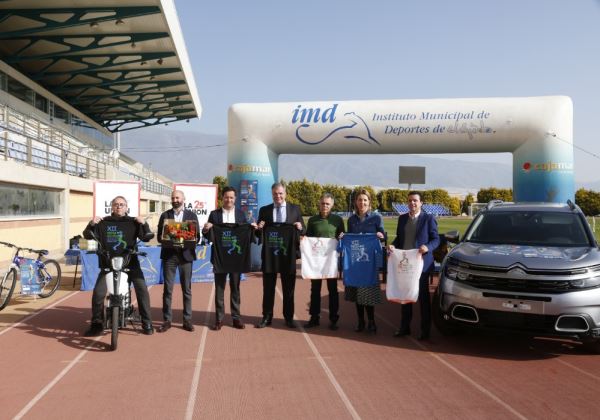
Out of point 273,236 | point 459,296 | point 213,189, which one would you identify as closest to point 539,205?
point 459,296

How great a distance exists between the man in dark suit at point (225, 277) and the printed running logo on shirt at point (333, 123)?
6.68m

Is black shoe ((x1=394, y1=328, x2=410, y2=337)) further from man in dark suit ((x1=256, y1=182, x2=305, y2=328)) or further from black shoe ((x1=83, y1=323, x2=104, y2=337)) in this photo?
black shoe ((x1=83, y1=323, x2=104, y2=337))

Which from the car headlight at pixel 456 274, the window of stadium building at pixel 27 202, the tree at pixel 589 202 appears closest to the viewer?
the car headlight at pixel 456 274

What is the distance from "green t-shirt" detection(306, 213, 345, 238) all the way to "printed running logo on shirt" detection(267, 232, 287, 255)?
0.49 m

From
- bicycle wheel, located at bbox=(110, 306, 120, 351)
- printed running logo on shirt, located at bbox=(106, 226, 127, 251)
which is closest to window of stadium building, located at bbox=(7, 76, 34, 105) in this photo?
printed running logo on shirt, located at bbox=(106, 226, 127, 251)

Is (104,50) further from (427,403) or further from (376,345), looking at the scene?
(427,403)

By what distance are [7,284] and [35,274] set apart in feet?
1.94

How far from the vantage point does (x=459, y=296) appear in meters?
5.77

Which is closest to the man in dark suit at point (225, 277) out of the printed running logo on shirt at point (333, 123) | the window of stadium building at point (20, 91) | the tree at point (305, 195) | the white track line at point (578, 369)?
the white track line at point (578, 369)

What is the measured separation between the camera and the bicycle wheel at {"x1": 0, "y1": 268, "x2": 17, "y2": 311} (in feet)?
26.7

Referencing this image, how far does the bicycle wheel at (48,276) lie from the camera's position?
9384 millimetres

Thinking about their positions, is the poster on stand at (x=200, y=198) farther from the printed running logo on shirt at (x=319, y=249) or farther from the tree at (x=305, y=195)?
the tree at (x=305, y=195)

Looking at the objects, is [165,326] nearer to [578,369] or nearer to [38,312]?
[38,312]

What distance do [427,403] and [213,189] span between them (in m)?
10.3
